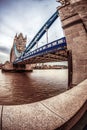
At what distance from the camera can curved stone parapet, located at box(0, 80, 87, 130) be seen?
4.87ft

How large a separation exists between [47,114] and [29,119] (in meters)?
0.26

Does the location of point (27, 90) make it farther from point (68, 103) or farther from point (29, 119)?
point (29, 119)

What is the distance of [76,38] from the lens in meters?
5.18

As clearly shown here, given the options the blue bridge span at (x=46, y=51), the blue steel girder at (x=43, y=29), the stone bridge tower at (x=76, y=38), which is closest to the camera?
the stone bridge tower at (x=76, y=38)

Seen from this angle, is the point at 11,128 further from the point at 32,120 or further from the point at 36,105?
the point at 36,105

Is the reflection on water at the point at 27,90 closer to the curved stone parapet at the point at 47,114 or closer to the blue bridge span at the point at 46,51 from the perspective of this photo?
the blue bridge span at the point at 46,51

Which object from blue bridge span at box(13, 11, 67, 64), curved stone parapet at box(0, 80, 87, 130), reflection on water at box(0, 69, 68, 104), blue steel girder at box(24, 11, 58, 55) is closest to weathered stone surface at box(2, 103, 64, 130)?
curved stone parapet at box(0, 80, 87, 130)

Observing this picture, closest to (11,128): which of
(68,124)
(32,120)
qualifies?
(32,120)

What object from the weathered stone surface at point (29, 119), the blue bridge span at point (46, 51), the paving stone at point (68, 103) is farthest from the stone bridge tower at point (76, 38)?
the blue bridge span at point (46, 51)

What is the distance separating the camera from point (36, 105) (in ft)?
5.98

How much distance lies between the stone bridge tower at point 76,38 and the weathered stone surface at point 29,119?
360 cm

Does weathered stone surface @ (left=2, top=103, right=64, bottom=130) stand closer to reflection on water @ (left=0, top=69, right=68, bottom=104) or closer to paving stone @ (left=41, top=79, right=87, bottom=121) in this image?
paving stone @ (left=41, top=79, right=87, bottom=121)

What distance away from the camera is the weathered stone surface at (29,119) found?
1465 millimetres

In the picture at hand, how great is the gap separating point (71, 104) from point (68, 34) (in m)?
4.44
